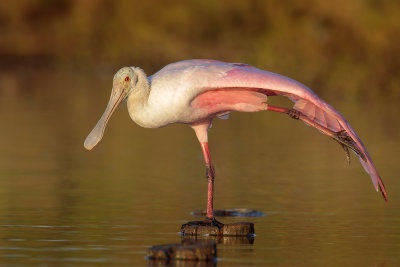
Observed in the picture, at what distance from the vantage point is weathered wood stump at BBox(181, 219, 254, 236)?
966 cm

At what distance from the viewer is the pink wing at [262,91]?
10.1 m

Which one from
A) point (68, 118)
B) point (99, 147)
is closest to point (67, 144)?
point (99, 147)

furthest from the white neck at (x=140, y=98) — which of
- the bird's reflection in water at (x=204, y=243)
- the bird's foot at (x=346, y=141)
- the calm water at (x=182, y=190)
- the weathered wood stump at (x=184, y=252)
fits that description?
the weathered wood stump at (x=184, y=252)

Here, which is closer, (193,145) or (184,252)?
(184,252)

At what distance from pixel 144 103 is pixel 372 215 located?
222 cm

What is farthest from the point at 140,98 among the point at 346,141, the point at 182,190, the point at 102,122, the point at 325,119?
the point at 182,190

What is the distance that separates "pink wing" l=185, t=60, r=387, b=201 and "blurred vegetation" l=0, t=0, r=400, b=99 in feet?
44.0

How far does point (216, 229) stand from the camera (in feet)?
32.2

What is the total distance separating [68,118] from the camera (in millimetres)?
21062

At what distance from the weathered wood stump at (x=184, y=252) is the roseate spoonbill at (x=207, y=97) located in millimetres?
1599

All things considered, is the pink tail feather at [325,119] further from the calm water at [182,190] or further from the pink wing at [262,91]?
the calm water at [182,190]

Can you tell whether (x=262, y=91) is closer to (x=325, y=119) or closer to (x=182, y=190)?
(x=325, y=119)

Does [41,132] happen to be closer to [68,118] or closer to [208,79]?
[68,118]

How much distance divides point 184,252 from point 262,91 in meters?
2.55
